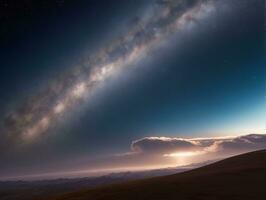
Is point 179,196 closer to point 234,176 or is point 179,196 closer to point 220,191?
point 220,191

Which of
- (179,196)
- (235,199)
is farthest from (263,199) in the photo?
(179,196)

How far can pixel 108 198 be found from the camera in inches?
1313

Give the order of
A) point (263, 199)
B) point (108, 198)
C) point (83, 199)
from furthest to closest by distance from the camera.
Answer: point (83, 199)
point (108, 198)
point (263, 199)

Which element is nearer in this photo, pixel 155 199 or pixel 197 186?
pixel 155 199

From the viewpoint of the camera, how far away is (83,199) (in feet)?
117

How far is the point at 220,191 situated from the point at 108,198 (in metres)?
12.9

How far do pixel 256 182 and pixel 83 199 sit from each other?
2186 centimetres

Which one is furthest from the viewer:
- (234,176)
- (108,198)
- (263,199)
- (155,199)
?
(234,176)

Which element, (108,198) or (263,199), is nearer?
(263,199)

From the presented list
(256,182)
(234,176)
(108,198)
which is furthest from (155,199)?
(234,176)

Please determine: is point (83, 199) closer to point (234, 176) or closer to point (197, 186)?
point (197, 186)

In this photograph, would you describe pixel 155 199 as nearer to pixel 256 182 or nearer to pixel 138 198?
pixel 138 198

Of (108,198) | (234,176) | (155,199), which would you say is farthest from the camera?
(234,176)

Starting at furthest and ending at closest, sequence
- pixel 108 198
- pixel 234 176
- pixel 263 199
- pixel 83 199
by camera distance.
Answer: pixel 234 176 → pixel 83 199 → pixel 108 198 → pixel 263 199
